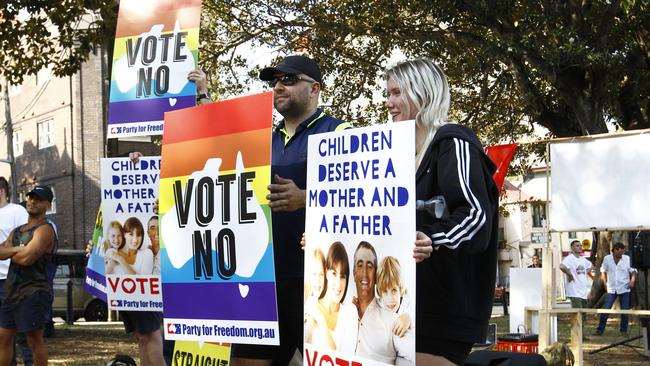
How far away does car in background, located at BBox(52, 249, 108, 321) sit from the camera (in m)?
26.1

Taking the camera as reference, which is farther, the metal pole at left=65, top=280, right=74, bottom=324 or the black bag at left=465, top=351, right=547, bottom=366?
the metal pole at left=65, top=280, right=74, bottom=324

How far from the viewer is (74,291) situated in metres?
26.6

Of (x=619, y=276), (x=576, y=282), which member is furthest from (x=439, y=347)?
(x=619, y=276)

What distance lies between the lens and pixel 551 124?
74.8ft

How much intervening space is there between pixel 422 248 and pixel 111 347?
41.5 ft

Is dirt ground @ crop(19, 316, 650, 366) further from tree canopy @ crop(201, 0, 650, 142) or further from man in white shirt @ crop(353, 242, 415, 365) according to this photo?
man in white shirt @ crop(353, 242, 415, 365)

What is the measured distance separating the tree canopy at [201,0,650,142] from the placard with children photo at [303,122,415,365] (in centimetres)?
1259

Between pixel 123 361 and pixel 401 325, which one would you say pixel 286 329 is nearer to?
pixel 401 325

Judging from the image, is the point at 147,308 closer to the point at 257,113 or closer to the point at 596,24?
the point at 257,113

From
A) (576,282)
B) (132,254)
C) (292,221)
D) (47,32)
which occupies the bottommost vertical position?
(576,282)

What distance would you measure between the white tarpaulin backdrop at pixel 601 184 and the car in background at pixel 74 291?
16995 mm

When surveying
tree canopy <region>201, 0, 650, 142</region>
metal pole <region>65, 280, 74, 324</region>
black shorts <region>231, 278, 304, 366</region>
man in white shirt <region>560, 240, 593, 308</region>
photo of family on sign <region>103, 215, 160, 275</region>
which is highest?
tree canopy <region>201, 0, 650, 142</region>

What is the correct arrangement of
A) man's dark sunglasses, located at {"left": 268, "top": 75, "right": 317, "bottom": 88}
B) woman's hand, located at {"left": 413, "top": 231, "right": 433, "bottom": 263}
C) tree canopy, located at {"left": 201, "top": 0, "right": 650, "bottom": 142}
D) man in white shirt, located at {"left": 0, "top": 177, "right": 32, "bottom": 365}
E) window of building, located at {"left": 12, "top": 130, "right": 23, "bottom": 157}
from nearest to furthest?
woman's hand, located at {"left": 413, "top": 231, "right": 433, "bottom": 263}
man's dark sunglasses, located at {"left": 268, "top": 75, "right": 317, "bottom": 88}
man in white shirt, located at {"left": 0, "top": 177, "right": 32, "bottom": 365}
tree canopy, located at {"left": 201, "top": 0, "right": 650, "bottom": 142}
window of building, located at {"left": 12, "top": 130, "right": 23, "bottom": 157}

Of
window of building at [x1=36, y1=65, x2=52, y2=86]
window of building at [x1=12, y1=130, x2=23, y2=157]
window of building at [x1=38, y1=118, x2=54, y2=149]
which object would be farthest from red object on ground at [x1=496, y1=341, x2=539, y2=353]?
window of building at [x1=12, y1=130, x2=23, y2=157]
